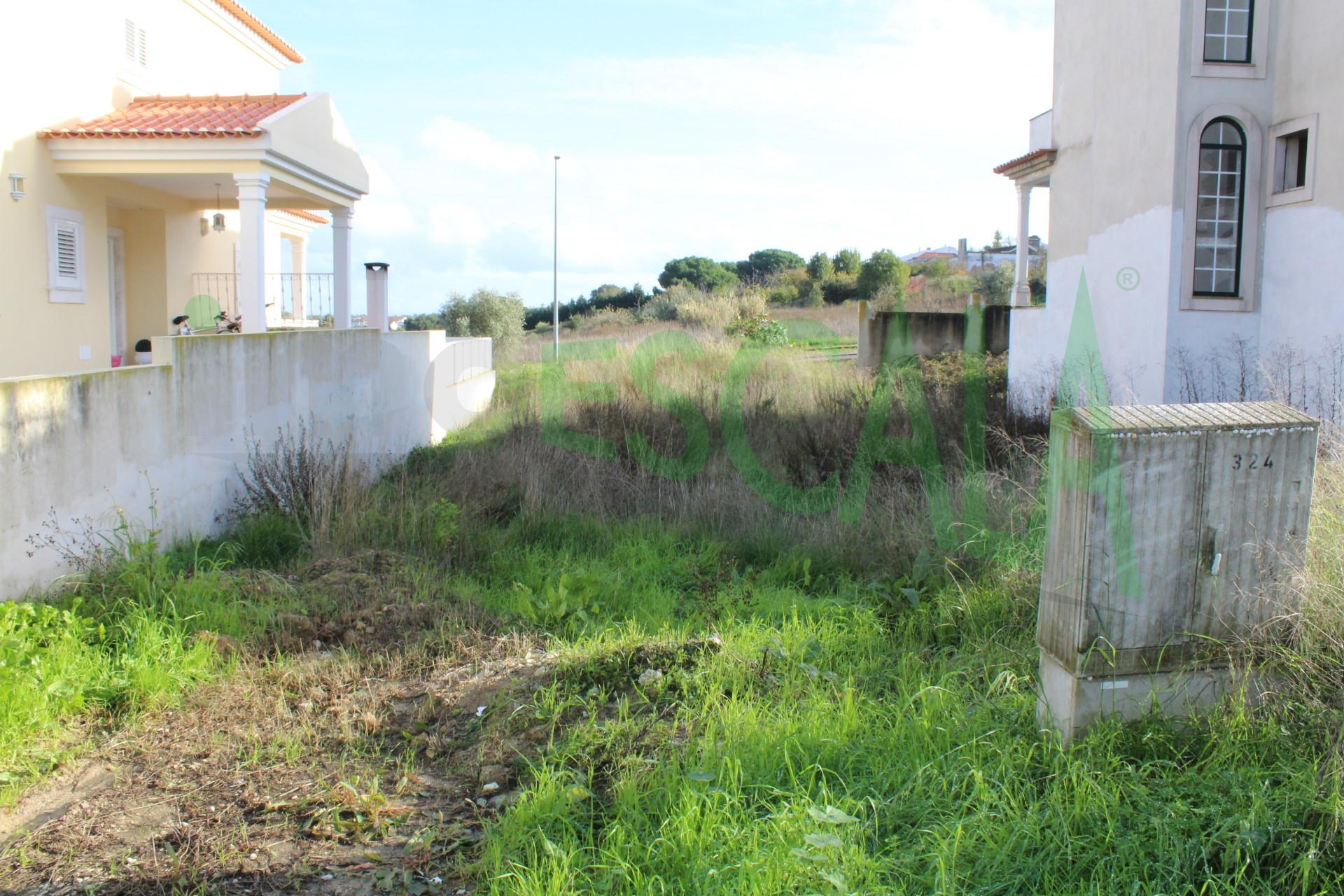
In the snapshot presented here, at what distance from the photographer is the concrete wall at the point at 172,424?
213 inches

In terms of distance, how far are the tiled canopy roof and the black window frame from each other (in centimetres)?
1096

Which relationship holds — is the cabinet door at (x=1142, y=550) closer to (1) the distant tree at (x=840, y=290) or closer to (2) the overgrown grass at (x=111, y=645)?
(2) the overgrown grass at (x=111, y=645)

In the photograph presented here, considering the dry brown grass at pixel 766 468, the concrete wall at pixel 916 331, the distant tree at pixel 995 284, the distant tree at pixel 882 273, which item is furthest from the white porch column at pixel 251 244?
the distant tree at pixel 882 273

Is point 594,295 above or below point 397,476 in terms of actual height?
above

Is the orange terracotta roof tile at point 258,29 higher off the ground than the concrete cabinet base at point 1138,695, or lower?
higher

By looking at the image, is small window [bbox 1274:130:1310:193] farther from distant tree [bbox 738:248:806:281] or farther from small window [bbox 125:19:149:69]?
distant tree [bbox 738:248:806:281]

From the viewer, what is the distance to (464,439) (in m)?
13.6

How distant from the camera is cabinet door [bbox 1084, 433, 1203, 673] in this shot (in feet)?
11.1

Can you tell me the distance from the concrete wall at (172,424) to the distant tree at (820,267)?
33209 mm

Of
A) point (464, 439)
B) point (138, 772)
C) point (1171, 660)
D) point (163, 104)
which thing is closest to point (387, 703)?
point (138, 772)

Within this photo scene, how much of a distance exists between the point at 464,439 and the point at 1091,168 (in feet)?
31.1

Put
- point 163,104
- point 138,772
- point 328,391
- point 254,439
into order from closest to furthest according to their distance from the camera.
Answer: point 138,772
point 254,439
point 328,391
point 163,104

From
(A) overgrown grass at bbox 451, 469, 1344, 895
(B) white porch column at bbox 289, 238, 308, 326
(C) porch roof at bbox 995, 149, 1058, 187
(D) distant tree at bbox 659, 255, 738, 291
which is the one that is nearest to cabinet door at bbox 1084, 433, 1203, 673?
(A) overgrown grass at bbox 451, 469, 1344, 895

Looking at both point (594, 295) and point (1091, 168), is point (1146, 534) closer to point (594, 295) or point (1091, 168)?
point (1091, 168)
